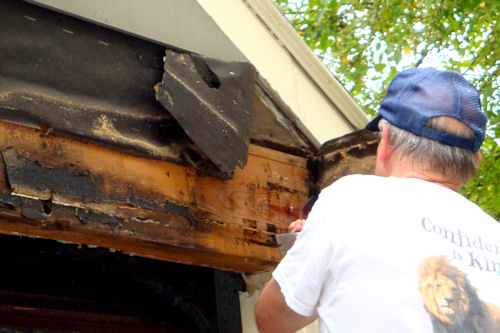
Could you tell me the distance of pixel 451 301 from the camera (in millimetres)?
1522

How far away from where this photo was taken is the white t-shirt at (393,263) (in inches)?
59.1

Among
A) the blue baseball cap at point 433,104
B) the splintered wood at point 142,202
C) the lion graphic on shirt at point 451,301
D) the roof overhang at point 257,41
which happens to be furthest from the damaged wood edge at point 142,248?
the lion graphic on shirt at point 451,301

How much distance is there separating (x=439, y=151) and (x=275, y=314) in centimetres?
53

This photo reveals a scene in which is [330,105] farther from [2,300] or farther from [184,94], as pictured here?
[2,300]

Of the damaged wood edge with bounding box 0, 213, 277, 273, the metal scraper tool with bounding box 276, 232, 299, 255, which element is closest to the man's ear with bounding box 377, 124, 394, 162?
the metal scraper tool with bounding box 276, 232, 299, 255

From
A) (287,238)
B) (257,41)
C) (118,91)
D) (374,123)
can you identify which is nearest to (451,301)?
(374,123)

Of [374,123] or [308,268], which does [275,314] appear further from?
[374,123]

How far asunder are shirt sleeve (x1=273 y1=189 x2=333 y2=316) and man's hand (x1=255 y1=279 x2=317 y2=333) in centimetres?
5

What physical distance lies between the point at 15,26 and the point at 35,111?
256mm

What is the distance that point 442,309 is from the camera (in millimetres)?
1505

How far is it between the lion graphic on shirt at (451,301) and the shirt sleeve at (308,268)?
8.0 inches

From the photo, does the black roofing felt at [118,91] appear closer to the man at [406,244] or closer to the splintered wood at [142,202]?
the splintered wood at [142,202]

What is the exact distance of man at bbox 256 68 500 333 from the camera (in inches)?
59.4

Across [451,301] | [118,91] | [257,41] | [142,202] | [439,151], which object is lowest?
[451,301]
